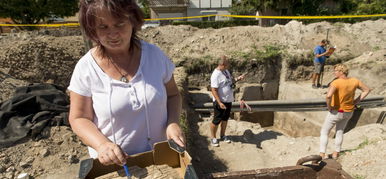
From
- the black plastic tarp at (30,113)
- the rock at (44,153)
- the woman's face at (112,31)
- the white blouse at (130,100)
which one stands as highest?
the woman's face at (112,31)

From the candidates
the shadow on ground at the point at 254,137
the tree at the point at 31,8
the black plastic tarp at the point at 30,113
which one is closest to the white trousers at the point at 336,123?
the shadow on ground at the point at 254,137

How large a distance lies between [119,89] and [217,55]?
28.0 ft

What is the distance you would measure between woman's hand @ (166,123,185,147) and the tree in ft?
72.1

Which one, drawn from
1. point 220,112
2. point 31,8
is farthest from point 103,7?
point 31,8

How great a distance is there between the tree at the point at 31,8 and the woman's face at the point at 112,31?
2178 centimetres

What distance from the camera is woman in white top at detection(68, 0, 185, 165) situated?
4.04 ft

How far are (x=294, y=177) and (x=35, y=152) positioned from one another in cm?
358

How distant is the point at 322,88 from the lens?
8617 mm

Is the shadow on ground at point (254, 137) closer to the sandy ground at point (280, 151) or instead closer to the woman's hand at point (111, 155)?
the sandy ground at point (280, 151)

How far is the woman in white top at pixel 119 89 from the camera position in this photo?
1.23 m

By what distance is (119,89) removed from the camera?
135 centimetres

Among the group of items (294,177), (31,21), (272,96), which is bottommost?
(272,96)

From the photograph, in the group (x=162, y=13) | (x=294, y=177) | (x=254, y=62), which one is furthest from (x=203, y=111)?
(x=162, y=13)

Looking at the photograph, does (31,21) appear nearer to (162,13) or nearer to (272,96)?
(162,13)
